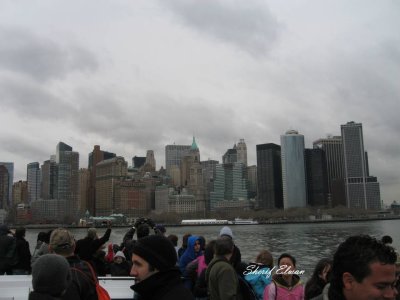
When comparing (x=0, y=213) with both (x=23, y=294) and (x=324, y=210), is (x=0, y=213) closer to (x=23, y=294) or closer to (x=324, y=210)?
(x=324, y=210)

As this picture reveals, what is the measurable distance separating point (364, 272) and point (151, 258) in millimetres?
1240

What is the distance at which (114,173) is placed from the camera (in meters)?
194

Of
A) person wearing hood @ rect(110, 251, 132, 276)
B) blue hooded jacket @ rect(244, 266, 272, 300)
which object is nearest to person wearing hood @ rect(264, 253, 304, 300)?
blue hooded jacket @ rect(244, 266, 272, 300)

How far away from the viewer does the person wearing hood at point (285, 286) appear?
Answer: 16.3 ft

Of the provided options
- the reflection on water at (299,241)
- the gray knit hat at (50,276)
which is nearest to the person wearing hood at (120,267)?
the gray knit hat at (50,276)

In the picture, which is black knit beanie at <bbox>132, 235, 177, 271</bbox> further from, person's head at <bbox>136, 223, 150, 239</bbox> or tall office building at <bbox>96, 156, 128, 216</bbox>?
tall office building at <bbox>96, 156, 128, 216</bbox>

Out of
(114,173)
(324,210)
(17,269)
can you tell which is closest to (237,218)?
(324,210)

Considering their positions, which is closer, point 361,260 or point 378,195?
point 361,260

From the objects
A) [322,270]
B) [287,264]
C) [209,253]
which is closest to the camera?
[322,270]

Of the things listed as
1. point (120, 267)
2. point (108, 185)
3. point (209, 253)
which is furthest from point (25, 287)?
point (108, 185)

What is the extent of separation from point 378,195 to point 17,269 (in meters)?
208

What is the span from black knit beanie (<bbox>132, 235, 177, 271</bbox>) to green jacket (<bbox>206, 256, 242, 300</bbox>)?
201 centimetres

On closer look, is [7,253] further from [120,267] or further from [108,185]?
[108,185]

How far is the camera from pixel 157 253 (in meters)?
2.74
